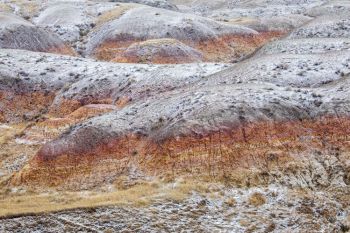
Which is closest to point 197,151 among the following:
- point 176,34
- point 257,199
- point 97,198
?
point 257,199

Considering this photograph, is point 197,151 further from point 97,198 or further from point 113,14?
point 113,14

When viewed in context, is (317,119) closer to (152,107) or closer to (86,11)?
(152,107)

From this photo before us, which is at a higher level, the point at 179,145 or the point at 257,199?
the point at 179,145

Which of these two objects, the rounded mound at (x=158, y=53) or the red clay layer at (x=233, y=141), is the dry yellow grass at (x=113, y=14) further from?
the red clay layer at (x=233, y=141)

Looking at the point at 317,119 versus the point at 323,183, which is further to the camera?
the point at 317,119

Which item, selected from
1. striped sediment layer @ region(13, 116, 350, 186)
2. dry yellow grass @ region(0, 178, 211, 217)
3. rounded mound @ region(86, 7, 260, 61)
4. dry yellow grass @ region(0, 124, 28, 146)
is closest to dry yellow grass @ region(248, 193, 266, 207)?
striped sediment layer @ region(13, 116, 350, 186)

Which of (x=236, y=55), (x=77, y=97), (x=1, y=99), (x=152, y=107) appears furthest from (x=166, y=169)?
(x=236, y=55)

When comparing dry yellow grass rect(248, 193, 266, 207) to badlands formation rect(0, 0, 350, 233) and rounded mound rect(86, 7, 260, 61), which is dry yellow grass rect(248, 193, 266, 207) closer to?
badlands formation rect(0, 0, 350, 233)
